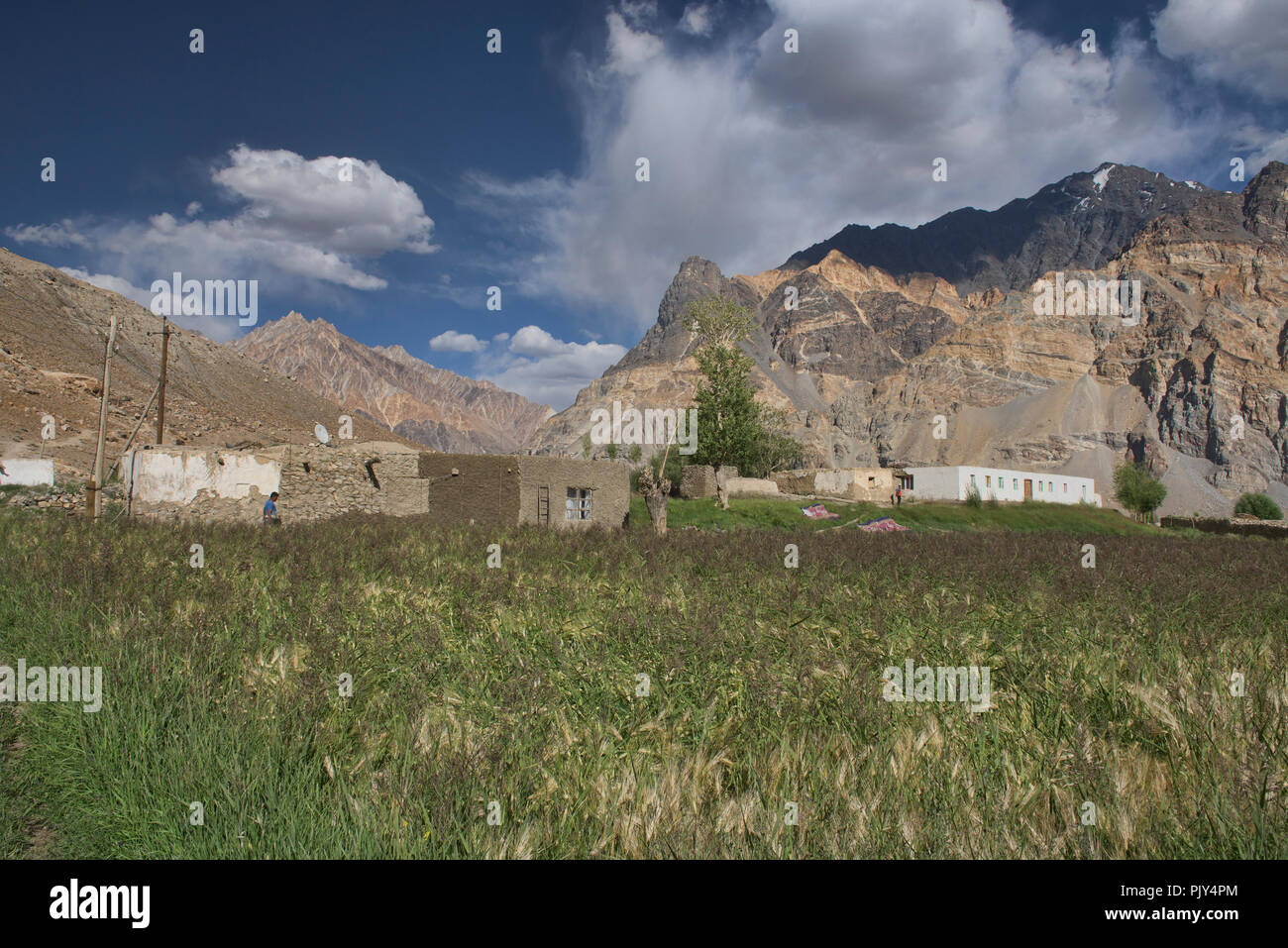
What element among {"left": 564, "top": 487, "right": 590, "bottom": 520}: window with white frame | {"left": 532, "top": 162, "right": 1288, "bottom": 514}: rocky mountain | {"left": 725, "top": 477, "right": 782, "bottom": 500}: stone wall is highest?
{"left": 532, "top": 162, "right": 1288, "bottom": 514}: rocky mountain

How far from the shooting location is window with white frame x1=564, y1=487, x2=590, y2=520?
25.3 metres

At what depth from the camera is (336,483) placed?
22.7 m

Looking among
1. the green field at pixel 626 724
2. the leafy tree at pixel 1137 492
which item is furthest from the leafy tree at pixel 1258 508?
the green field at pixel 626 724

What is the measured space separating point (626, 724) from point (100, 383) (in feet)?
208

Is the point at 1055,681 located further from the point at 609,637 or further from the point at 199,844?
the point at 199,844

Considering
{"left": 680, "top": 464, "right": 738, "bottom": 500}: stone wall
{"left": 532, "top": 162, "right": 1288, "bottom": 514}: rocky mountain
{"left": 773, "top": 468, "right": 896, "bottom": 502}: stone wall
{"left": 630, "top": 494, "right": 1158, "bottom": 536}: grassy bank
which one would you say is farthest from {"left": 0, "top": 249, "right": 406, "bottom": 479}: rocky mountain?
{"left": 532, "top": 162, "right": 1288, "bottom": 514}: rocky mountain

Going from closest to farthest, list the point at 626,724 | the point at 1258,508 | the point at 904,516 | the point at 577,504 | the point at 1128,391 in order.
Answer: the point at 626,724, the point at 577,504, the point at 904,516, the point at 1258,508, the point at 1128,391

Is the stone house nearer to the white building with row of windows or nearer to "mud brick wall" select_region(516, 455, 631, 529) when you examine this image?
"mud brick wall" select_region(516, 455, 631, 529)

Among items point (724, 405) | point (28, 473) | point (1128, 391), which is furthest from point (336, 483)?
point (1128, 391)

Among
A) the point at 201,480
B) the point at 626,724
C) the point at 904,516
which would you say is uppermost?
the point at 201,480

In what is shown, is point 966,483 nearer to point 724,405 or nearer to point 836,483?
point 836,483

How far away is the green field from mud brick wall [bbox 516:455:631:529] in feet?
51.7
